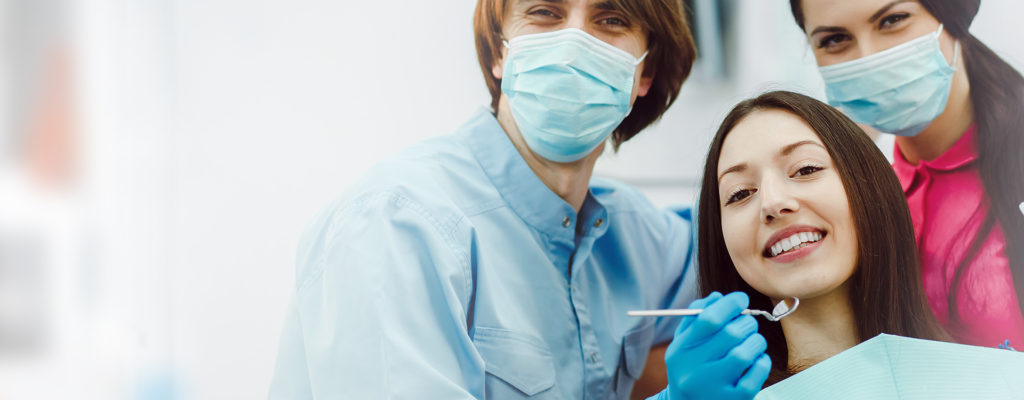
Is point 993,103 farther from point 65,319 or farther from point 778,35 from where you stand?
point 65,319

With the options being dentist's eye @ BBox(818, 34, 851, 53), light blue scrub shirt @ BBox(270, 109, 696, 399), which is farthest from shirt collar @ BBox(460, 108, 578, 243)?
dentist's eye @ BBox(818, 34, 851, 53)

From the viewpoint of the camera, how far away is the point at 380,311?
1.12 m

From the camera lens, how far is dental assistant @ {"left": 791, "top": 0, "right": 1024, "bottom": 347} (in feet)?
3.88

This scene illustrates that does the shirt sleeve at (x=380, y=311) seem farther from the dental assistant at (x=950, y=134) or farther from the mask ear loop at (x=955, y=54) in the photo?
the mask ear loop at (x=955, y=54)

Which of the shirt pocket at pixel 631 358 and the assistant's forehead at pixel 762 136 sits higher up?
the assistant's forehead at pixel 762 136

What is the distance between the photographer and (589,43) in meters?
1.26

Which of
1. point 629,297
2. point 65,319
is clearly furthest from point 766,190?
point 65,319

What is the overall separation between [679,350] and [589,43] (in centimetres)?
49

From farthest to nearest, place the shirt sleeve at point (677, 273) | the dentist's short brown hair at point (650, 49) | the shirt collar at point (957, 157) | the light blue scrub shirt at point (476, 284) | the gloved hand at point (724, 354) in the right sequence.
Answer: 1. the shirt sleeve at point (677, 273)
2. the dentist's short brown hair at point (650, 49)
3. the shirt collar at point (957, 157)
4. the light blue scrub shirt at point (476, 284)
5. the gloved hand at point (724, 354)

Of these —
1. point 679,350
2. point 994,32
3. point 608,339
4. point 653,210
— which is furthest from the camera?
point 653,210

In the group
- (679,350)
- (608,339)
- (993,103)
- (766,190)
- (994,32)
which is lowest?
(608,339)

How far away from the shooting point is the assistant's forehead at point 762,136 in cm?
116

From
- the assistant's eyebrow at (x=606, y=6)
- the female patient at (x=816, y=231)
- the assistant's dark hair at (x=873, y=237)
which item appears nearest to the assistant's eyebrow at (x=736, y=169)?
the female patient at (x=816, y=231)

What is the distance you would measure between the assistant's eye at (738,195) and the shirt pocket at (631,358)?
0.34 m
